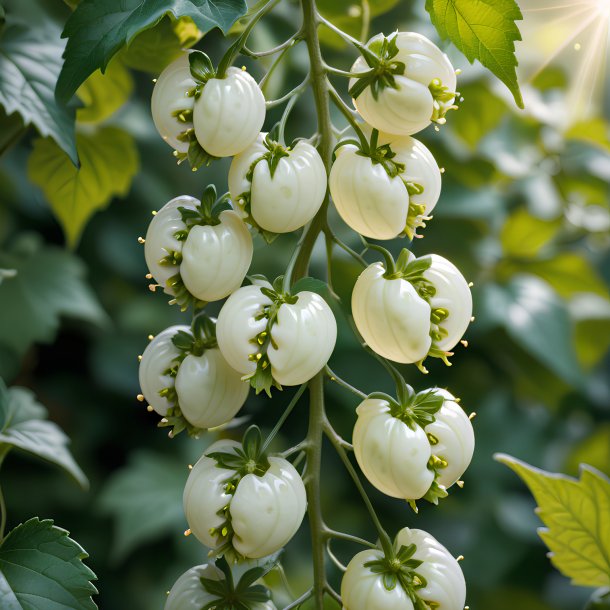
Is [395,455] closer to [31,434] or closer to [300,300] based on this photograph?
[300,300]

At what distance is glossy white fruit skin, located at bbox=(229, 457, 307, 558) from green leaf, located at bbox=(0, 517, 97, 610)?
8cm

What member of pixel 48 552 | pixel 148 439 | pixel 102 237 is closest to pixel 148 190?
pixel 102 237

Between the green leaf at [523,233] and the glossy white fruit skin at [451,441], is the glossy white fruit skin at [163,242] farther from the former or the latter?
the green leaf at [523,233]

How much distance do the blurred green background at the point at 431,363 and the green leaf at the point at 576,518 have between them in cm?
31

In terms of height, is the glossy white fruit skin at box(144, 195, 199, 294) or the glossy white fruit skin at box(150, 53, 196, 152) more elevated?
the glossy white fruit skin at box(150, 53, 196, 152)

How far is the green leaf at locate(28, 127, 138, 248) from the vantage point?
51cm

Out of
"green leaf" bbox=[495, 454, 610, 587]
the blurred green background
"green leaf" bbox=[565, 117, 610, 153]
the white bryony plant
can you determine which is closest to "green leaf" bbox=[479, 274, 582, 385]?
the blurred green background

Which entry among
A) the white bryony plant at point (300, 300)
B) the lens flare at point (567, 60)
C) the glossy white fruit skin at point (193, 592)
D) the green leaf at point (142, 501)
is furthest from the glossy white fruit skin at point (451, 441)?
the green leaf at point (142, 501)

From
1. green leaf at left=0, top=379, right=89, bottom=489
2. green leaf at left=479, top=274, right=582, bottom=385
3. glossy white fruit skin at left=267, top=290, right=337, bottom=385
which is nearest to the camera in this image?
glossy white fruit skin at left=267, top=290, right=337, bottom=385

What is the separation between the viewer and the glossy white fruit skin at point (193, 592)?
1.18ft

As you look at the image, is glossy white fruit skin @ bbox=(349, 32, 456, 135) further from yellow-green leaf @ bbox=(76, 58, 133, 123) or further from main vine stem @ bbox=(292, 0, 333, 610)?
yellow-green leaf @ bbox=(76, 58, 133, 123)

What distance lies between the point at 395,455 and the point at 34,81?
269mm

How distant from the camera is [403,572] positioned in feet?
1.13

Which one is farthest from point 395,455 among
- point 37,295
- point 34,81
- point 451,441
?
point 37,295
